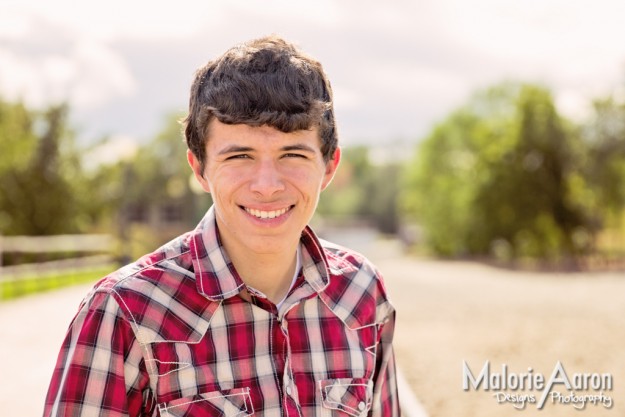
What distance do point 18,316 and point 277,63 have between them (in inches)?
444

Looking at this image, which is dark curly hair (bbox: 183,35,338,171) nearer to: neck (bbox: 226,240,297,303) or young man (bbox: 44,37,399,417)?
young man (bbox: 44,37,399,417)

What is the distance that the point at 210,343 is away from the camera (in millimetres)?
2119

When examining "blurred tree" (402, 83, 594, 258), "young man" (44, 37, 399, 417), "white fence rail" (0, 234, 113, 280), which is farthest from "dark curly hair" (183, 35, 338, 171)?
"blurred tree" (402, 83, 594, 258)

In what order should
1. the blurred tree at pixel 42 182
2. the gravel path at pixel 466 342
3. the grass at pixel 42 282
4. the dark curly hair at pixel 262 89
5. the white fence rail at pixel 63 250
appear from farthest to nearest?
the blurred tree at pixel 42 182 → the white fence rail at pixel 63 250 → the grass at pixel 42 282 → the gravel path at pixel 466 342 → the dark curly hair at pixel 262 89

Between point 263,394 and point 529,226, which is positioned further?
point 529,226

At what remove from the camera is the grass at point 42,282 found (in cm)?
1554

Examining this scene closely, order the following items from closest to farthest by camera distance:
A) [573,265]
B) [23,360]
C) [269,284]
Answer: [269,284] → [23,360] → [573,265]

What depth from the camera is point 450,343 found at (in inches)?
394

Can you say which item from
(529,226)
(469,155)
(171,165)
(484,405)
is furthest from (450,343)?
(171,165)

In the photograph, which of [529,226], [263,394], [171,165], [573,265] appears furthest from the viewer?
[171,165]

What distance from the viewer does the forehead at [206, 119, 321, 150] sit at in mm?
2146

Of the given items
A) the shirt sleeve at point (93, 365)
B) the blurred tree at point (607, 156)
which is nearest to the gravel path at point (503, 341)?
the shirt sleeve at point (93, 365)

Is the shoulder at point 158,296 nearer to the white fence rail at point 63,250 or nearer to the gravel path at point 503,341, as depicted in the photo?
the gravel path at point 503,341

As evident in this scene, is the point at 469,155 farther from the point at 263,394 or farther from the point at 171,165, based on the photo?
the point at 263,394
